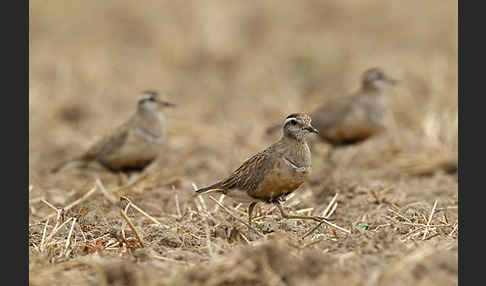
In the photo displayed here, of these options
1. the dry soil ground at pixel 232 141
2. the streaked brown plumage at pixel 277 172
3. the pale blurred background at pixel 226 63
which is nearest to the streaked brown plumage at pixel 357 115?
the dry soil ground at pixel 232 141

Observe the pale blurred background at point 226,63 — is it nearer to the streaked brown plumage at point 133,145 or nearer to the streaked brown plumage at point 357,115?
the streaked brown plumage at point 357,115

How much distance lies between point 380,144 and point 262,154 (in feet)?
16.7

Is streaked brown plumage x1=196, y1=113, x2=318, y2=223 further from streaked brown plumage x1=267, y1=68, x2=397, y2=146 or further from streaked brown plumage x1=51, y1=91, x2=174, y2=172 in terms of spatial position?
streaked brown plumage x1=267, y1=68, x2=397, y2=146

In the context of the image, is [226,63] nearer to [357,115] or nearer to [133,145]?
[357,115]

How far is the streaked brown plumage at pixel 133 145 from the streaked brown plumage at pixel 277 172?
3340 mm

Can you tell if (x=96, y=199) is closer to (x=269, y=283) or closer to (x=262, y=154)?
(x=262, y=154)

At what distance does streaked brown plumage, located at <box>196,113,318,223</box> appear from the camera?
6.55 meters

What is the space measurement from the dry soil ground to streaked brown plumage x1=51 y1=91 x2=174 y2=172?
239mm

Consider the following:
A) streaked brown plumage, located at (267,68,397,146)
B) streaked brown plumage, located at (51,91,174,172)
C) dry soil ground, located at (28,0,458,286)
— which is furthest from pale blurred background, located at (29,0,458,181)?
streaked brown plumage, located at (51,91,174,172)

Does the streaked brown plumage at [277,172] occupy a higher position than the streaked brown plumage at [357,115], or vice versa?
the streaked brown plumage at [357,115]

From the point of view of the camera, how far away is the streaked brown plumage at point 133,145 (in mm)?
10109

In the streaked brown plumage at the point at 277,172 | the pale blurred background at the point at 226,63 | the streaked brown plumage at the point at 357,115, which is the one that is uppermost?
the pale blurred background at the point at 226,63

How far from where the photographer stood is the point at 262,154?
22.4 feet

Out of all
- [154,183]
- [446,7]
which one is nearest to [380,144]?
[154,183]
